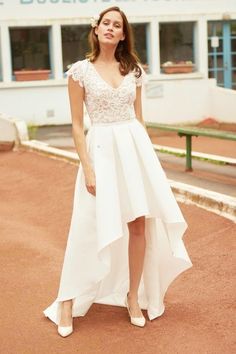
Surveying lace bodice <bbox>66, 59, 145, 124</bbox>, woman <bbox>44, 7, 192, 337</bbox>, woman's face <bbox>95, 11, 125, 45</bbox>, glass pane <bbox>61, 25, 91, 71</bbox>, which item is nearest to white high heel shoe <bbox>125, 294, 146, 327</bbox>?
woman <bbox>44, 7, 192, 337</bbox>

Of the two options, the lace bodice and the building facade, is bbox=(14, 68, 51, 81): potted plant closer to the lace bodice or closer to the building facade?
the building facade

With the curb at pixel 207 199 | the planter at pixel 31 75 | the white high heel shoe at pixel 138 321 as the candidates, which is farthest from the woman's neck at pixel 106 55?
the planter at pixel 31 75

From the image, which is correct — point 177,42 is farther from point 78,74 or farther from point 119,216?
point 119,216

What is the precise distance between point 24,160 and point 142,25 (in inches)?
296

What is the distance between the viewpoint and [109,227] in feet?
13.1

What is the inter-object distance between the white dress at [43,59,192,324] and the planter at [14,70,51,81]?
492 inches

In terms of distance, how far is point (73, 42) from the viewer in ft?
56.0

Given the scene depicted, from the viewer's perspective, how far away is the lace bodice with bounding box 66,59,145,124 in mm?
4004

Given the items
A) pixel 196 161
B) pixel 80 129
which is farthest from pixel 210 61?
pixel 80 129

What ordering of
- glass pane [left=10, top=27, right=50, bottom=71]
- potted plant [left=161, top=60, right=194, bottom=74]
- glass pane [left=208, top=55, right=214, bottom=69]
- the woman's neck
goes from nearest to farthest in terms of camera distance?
the woman's neck < glass pane [left=10, top=27, right=50, bottom=71] < potted plant [left=161, top=60, right=194, bottom=74] < glass pane [left=208, top=55, right=214, bottom=69]

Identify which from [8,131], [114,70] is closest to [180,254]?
[114,70]

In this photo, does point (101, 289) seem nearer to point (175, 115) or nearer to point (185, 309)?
point (185, 309)

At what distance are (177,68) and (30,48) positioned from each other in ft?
11.8

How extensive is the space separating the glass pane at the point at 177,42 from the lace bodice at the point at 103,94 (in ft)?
45.4
